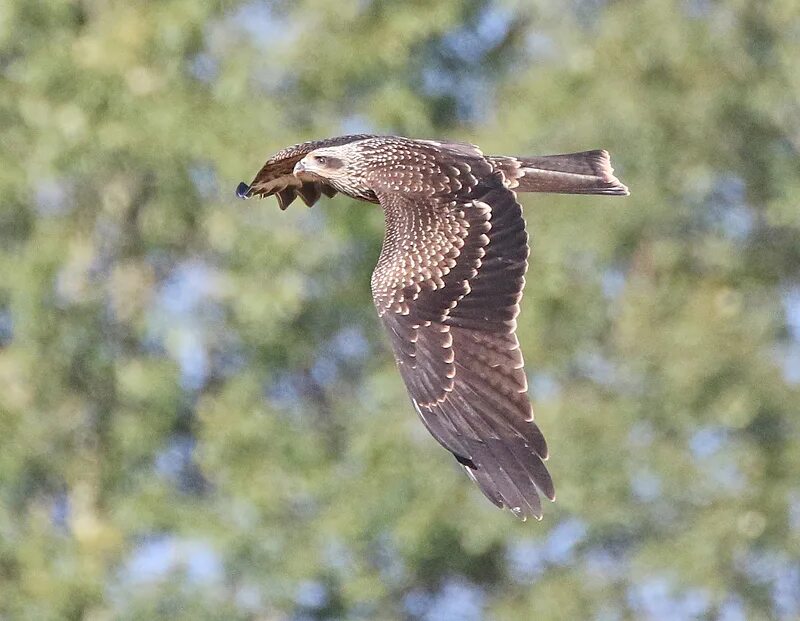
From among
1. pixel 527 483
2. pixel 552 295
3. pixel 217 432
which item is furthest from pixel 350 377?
pixel 527 483

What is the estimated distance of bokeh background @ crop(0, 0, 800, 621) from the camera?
16.2 metres

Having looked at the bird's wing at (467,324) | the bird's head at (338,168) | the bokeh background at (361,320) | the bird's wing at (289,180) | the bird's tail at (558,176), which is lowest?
the bird's wing at (467,324)

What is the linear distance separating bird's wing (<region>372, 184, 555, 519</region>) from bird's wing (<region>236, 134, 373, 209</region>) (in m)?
1.07

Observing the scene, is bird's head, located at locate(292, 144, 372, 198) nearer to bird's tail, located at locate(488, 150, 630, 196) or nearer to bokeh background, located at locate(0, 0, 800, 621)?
bird's tail, located at locate(488, 150, 630, 196)

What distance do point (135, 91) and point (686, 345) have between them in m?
4.68

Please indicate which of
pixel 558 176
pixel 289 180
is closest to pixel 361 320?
pixel 289 180

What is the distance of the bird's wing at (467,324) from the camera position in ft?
27.1

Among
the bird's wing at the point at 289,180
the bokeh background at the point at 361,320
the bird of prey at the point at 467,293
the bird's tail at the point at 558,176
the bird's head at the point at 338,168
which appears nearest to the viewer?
the bird of prey at the point at 467,293

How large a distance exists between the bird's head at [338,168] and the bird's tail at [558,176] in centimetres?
59

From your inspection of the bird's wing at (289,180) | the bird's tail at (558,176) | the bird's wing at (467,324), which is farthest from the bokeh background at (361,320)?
the bird's wing at (467,324)

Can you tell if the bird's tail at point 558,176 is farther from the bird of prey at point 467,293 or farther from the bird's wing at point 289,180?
the bird's wing at point 289,180

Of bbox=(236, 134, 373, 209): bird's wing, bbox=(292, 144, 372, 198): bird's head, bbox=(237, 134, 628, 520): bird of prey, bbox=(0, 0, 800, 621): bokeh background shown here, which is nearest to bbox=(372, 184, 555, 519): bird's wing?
bbox=(237, 134, 628, 520): bird of prey

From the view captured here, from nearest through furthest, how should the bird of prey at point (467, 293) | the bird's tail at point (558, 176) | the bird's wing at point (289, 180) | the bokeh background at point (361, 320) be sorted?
the bird of prey at point (467, 293)
the bird's tail at point (558, 176)
the bird's wing at point (289, 180)
the bokeh background at point (361, 320)

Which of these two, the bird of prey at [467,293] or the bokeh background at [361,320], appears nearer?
the bird of prey at [467,293]
